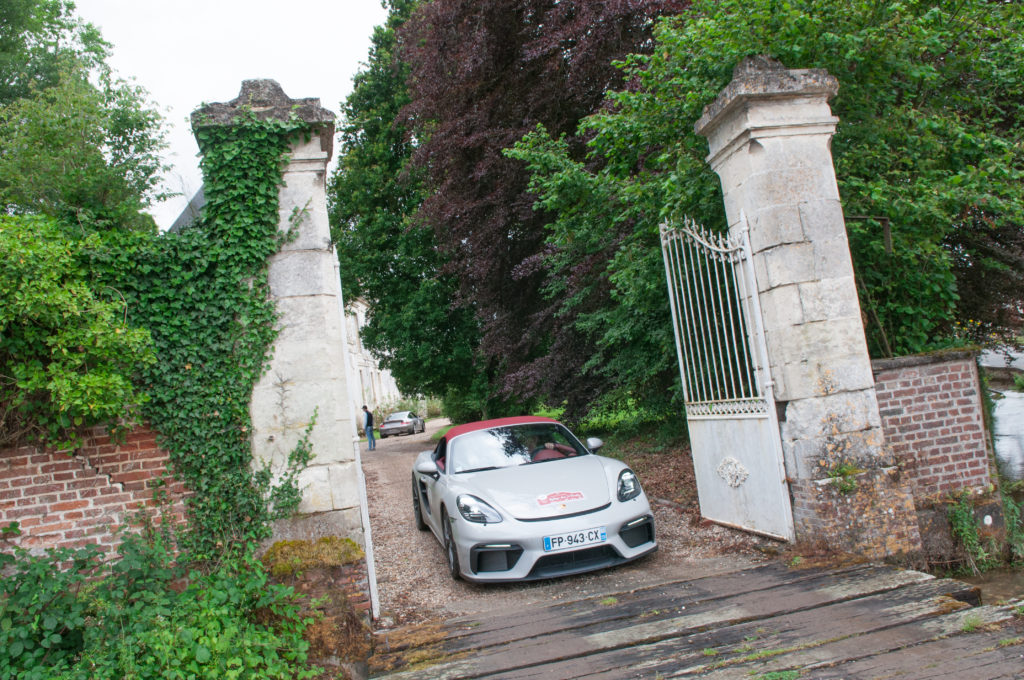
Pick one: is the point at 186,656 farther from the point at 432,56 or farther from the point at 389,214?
the point at 389,214

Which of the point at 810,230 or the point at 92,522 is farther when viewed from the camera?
the point at 810,230

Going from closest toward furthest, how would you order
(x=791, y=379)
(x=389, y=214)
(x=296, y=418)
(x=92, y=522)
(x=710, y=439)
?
(x=92, y=522) < (x=296, y=418) < (x=791, y=379) < (x=710, y=439) < (x=389, y=214)

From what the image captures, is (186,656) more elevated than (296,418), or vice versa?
(296,418)

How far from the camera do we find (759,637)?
12.8ft

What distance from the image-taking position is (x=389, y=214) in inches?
782

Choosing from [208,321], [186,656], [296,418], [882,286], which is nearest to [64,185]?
[208,321]

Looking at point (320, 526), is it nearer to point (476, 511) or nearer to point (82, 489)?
point (476, 511)

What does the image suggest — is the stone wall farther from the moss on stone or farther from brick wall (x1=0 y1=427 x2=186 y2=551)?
brick wall (x1=0 y1=427 x2=186 y2=551)

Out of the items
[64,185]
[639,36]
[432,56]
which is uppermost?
[432,56]

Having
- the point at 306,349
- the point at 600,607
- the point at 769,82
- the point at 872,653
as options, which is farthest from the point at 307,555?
the point at 769,82

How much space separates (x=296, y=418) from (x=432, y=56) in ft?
31.3

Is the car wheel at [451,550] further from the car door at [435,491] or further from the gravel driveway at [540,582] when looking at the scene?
the car door at [435,491]

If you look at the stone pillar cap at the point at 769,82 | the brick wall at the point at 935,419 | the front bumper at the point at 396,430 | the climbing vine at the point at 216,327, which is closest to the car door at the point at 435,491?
the climbing vine at the point at 216,327

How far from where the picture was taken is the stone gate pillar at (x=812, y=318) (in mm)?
5273
